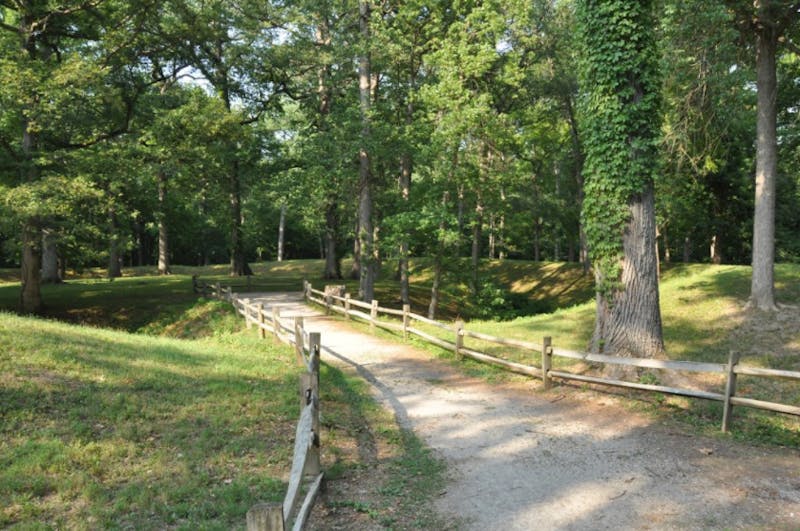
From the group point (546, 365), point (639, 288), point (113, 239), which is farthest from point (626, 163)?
point (113, 239)

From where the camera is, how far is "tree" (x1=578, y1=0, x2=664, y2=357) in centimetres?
945

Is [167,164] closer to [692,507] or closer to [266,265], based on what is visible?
[692,507]

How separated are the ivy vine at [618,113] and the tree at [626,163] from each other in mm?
17

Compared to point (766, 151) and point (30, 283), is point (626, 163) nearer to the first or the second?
point (766, 151)

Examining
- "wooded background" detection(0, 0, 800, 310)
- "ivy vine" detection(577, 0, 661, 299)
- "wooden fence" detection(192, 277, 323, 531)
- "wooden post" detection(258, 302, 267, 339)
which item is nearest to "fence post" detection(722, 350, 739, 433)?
"ivy vine" detection(577, 0, 661, 299)

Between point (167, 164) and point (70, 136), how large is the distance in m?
4.35

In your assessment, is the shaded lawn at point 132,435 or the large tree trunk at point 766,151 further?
the large tree trunk at point 766,151

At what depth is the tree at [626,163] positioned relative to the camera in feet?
31.0

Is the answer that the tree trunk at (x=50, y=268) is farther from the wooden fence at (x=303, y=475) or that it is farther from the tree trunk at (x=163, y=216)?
the wooden fence at (x=303, y=475)

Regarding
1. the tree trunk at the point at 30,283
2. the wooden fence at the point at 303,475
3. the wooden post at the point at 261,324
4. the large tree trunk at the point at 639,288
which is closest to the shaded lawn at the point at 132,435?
the wooden fence at the point at 303,475

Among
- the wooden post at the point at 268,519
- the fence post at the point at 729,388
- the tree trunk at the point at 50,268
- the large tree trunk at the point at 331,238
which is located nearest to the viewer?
the wooden post at the point at 268,519

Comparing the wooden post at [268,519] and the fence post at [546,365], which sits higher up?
the wooden post at [268,519]

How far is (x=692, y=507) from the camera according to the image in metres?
5.27

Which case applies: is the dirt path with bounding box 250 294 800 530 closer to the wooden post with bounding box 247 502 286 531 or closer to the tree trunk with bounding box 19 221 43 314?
the wooden post with bounding box 247 502 286 531
